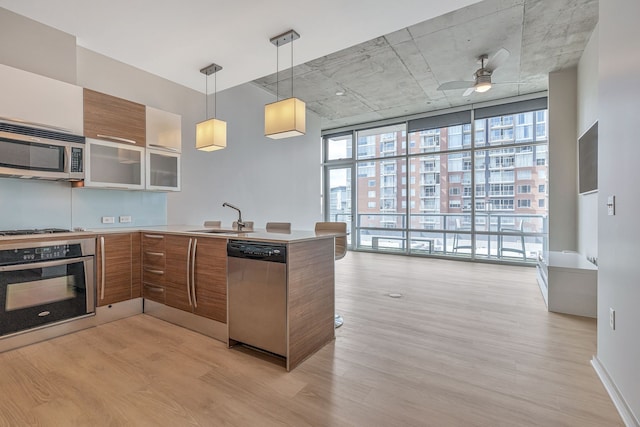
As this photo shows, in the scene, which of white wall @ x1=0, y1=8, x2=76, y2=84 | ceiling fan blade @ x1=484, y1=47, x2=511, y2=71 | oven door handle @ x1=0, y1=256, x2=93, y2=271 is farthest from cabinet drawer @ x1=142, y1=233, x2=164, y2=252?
ceiling fan blade @ x1=484, y1=47, x2=511, y2=71

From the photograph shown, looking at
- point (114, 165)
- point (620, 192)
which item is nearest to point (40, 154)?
point (114, 165)

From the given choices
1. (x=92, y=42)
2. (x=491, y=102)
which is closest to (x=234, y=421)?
(x=92, y=42)

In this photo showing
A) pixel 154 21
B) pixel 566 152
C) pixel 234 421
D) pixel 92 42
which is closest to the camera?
pixel 234 421

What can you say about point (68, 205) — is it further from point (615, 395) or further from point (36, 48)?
point (615, 395)

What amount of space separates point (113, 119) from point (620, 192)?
4.29 metres

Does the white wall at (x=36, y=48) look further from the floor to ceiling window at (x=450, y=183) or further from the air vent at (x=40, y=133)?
the floor to ceiling window at (x=450, y=183)

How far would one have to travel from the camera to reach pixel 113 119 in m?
3.16

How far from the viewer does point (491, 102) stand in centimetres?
610

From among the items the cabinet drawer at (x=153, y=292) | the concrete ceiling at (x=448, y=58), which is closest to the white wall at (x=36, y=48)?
the cabinet drawer at (x=153, y=292)

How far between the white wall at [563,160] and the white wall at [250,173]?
4.56 metres

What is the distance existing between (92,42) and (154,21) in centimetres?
93

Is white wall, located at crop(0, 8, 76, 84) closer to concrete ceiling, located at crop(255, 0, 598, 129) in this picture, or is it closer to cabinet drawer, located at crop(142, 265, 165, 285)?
cabinet drawer, located at crop(142, 265, 165, 285)

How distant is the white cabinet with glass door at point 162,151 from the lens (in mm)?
3488

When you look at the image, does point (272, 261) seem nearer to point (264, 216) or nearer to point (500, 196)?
point (264, 216)
